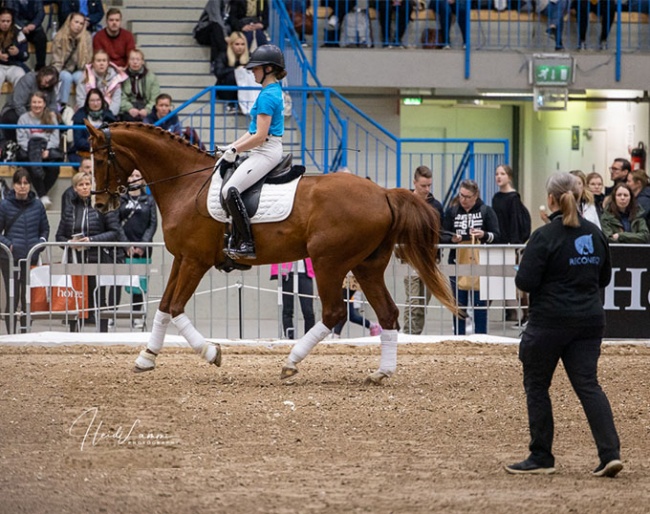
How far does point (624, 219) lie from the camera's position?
15.7m

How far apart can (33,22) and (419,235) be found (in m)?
11.5

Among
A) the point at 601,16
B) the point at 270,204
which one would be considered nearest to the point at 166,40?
the point at 601,16

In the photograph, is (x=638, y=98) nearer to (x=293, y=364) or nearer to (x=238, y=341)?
(x=238, y=341)

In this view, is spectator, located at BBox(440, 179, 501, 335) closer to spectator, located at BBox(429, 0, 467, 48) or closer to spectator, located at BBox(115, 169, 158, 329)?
spectator, located at BBox(115, 169, 158, 329)

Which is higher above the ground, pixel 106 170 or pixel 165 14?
pixel 165 14

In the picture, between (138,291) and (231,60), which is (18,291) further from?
(231,60)

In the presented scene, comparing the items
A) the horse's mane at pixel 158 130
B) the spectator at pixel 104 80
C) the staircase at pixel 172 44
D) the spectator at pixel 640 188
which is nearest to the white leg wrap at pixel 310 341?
the horse's mane at pixel 158 130

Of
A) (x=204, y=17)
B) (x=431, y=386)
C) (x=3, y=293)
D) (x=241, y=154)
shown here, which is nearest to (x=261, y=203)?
(x=241, y=154)

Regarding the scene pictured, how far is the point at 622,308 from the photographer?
14.8m

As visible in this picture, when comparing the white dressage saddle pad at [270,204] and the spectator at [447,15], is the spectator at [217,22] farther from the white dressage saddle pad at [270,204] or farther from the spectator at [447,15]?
the white dressage saddle pad at [270,204]

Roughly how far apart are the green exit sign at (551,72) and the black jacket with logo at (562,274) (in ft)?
45.7

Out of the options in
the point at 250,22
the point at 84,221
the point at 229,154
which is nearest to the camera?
the point at 229,154

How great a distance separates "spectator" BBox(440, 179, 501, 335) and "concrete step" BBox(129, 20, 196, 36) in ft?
27.0

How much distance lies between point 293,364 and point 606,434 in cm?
431
